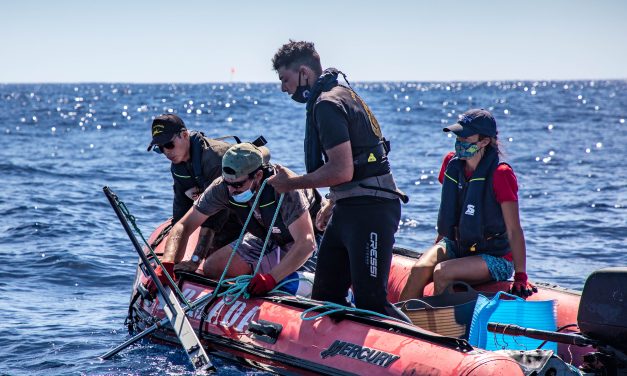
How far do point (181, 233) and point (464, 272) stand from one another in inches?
82.6

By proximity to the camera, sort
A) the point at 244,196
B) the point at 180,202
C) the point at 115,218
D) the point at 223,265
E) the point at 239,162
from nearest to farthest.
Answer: the point at 239,162 < the point at 244,196 < the point at 223,265 < the point at 180,202 < the point at 115,218

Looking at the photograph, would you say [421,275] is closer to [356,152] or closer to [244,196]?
[244,196]

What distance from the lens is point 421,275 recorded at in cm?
631

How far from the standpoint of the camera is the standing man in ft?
15.5

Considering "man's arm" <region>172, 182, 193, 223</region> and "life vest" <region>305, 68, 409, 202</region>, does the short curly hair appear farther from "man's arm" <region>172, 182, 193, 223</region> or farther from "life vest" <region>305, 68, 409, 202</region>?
"man's arm" <region>172, 182, 193, 223</region>

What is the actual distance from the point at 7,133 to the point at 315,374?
91.4 feet

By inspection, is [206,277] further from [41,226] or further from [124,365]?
[41,226]

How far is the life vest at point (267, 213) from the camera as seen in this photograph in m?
5.88

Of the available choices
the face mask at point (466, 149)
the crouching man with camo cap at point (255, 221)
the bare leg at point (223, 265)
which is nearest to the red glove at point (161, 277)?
the crouching man with camo cap at point (255, 221)

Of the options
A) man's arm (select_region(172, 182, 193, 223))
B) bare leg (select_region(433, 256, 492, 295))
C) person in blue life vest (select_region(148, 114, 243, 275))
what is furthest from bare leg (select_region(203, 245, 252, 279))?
bare leg (select_region(433, 256, 492, 295))

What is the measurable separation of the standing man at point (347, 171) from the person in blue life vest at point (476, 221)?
1053 mm

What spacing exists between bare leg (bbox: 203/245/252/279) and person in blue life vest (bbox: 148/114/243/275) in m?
0.14

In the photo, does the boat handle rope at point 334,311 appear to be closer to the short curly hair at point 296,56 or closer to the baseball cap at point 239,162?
the baseball cap at point 239,162

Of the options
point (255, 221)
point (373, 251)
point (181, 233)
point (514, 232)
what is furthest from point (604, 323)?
point (181, 233)
